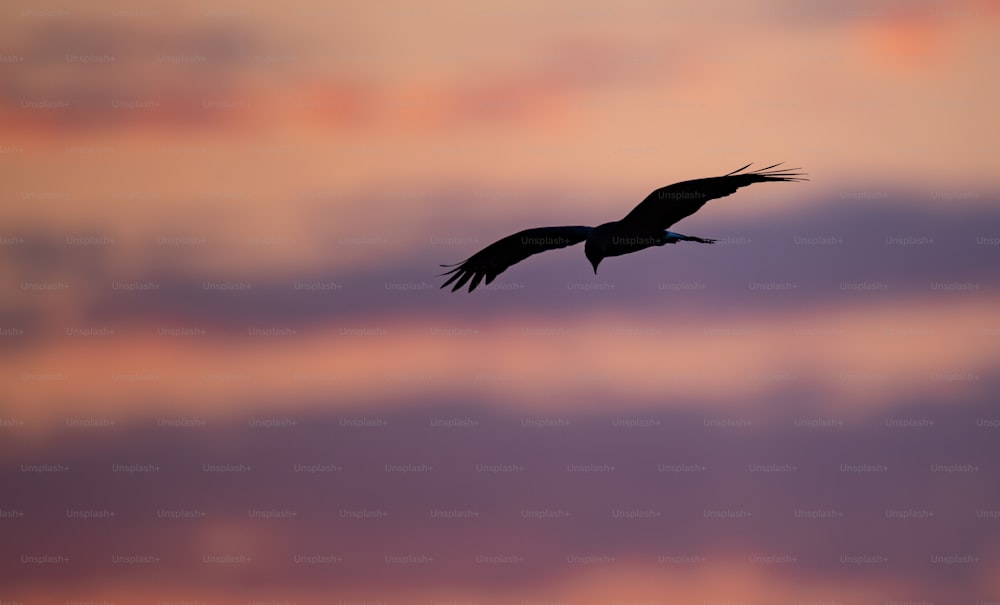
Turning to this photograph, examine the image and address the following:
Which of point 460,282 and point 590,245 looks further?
point 460,282

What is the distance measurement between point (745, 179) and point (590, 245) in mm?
3362

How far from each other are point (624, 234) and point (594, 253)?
0.67 meters

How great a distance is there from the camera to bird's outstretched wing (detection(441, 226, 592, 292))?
1037 inches

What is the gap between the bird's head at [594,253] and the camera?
25.0 meters

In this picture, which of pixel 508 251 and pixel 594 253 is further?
pixel 508 251

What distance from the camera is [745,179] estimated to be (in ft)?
76.4

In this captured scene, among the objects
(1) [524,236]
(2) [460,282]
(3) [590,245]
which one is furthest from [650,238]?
(2) [460,282]

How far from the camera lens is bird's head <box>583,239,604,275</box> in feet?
81.9

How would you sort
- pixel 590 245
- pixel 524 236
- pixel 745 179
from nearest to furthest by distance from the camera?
pixel 745 179 < pixel 590 245 < pixel 524 236

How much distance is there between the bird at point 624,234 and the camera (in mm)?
23297

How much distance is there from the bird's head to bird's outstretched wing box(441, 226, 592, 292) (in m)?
0.87

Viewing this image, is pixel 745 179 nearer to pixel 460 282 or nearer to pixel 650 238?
pixel 650 238

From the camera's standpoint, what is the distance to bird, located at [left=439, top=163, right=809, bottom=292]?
76.4 feet

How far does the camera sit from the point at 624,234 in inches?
977
